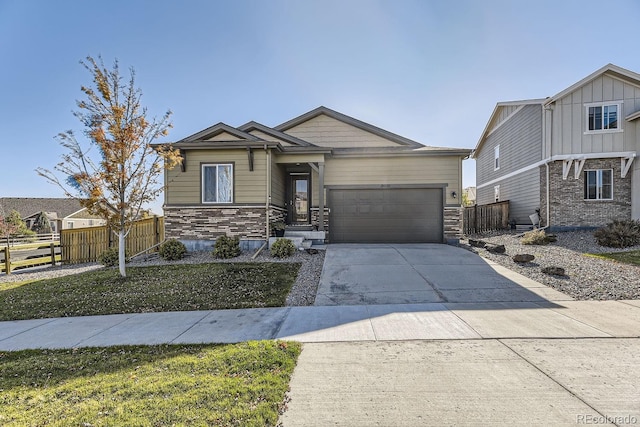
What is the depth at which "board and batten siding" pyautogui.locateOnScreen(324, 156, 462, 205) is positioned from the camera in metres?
12.0

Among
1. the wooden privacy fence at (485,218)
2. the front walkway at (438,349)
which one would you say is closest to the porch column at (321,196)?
the front walkway at (438,349)

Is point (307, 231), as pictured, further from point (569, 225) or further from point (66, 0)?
point (569, 225)

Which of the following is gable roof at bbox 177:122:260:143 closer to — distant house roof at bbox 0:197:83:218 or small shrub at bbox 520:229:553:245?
small shrub at bbox 520:229:553:245

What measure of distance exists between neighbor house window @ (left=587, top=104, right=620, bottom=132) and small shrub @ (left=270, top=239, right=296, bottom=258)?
1480 cm

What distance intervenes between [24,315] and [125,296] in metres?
1.64

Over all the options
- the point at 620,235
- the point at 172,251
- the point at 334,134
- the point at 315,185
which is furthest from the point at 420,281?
the point at 334,134

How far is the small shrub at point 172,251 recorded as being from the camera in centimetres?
973

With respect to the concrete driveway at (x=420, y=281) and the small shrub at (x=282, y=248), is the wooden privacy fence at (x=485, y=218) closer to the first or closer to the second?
the concrete driveway at (x=420, y=281)

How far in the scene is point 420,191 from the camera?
12203 millimetres

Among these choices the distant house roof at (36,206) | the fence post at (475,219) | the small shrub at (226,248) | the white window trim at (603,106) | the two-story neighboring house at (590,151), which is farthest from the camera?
the distant house roof at (36,206)

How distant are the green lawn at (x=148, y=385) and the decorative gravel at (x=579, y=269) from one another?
246 inches

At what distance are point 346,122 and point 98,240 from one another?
1189 cm

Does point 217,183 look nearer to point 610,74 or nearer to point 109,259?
point 109,259

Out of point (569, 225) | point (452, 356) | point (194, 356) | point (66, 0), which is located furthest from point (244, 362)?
point (569, 225)
